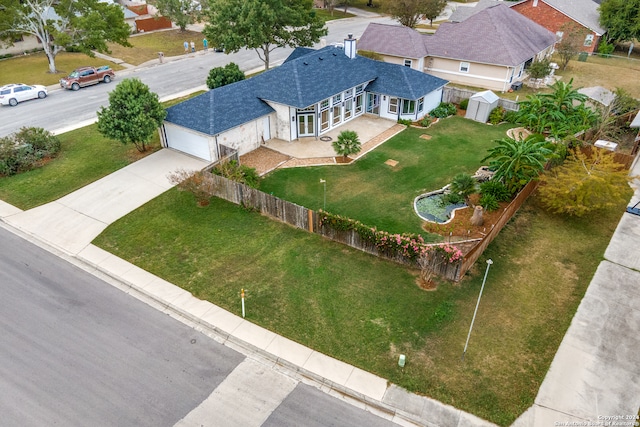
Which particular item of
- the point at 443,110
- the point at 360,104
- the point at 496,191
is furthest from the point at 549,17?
the point at 496,191

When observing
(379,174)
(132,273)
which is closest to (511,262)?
(379,174)

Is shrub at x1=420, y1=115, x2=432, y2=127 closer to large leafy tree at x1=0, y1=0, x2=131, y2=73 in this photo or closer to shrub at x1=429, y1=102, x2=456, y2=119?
shrub at x1=429, y1=102, x2=456, y2=119

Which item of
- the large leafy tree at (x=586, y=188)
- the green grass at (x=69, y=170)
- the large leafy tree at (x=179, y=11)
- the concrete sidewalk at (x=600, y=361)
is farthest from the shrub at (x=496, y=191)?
the large leafy tree at (x=179, y=11)

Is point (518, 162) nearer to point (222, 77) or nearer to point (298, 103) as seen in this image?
point (298, 103)

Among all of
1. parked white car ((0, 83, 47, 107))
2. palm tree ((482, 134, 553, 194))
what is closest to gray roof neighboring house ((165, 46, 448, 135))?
palm tree ((482, 134, 553, 194))

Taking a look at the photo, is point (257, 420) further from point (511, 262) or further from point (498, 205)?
point (498, 205)
